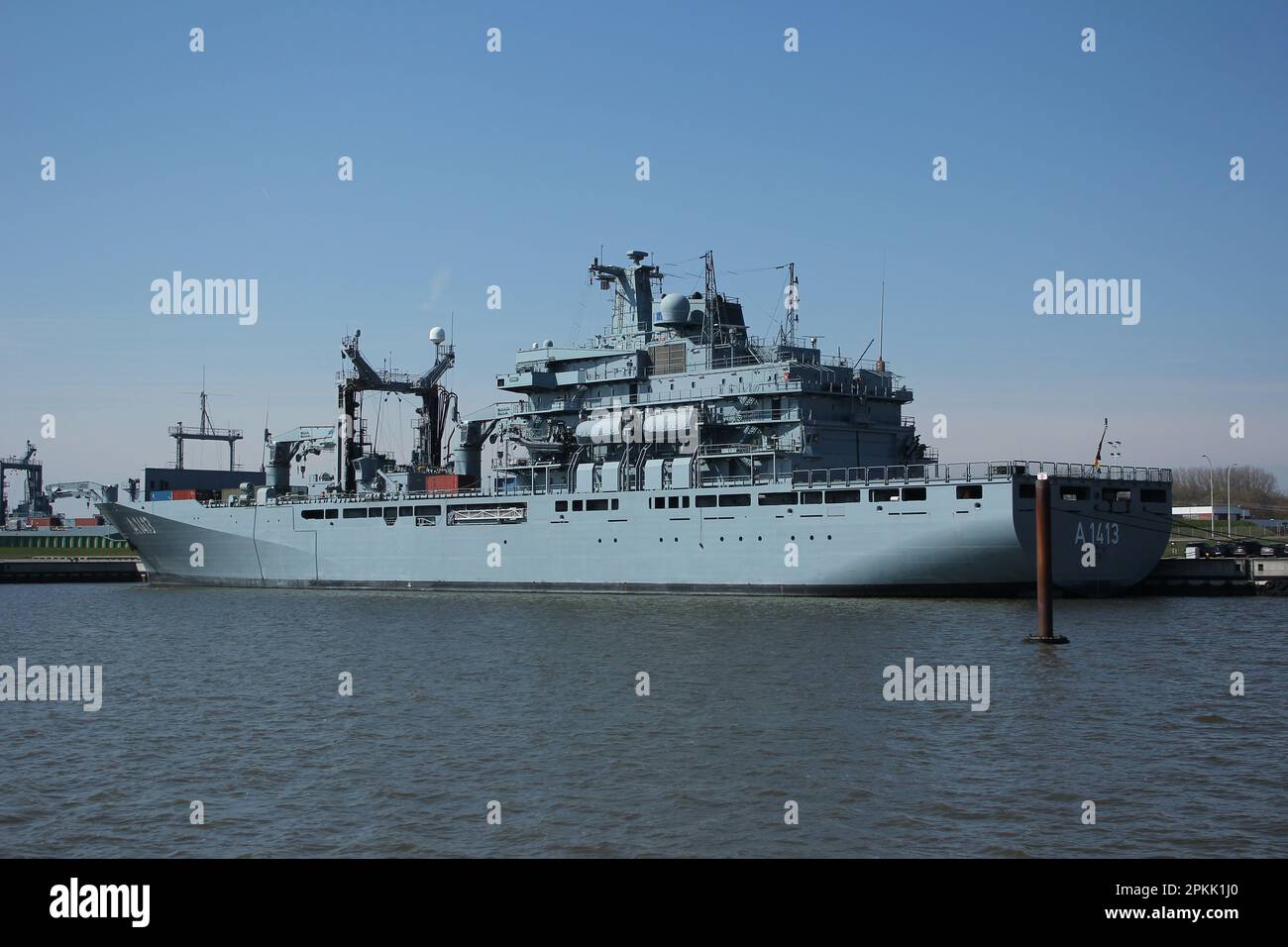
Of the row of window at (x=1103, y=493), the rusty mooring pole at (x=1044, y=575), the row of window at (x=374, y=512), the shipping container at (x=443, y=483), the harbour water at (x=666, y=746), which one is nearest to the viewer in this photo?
the harbour water at (x=666, y=746)

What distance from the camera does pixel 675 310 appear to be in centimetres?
5662

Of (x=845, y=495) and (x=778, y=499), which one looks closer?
(x=845, y=495)

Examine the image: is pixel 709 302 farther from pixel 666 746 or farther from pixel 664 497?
pixel 666 746

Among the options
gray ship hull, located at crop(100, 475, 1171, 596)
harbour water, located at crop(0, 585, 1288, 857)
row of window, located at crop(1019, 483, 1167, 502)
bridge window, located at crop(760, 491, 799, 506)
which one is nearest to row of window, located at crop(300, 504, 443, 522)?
gray ship hull, located at crop(100, 475, 1171, 596)

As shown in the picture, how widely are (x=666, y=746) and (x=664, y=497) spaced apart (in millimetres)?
30318

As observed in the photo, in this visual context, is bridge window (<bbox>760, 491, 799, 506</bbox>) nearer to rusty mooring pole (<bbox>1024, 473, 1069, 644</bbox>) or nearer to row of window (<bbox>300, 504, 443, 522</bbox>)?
rusty mooring pole (<bbox>1024, 473, 1069, 644</bbox>)

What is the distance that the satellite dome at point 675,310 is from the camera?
56.6 m

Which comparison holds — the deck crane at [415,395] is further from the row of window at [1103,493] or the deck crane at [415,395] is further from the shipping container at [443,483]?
the row of window at [1103,493]

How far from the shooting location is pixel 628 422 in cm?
5497

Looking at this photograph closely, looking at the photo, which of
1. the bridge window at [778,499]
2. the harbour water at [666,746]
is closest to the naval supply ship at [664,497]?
the bridge window at [778,499]

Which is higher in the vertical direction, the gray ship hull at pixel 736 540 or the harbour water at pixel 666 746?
the gray ship hull at pixel 736 540

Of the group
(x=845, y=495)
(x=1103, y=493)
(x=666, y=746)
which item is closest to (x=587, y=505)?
(x=845, y=495)

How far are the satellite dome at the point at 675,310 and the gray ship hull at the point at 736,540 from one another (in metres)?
10.1

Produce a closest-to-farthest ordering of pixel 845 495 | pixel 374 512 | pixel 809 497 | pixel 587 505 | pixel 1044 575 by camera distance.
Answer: pixel 1044 575, pixel 845 495, pixel 809 497, pixel 587 505, pixel 374 512
